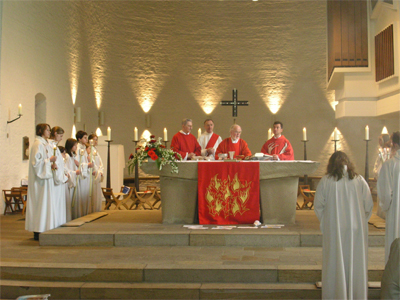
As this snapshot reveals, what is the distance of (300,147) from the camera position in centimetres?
1223

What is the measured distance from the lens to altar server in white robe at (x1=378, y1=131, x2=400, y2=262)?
3.83 m

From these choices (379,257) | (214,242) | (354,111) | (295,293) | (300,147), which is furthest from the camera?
(300,147)

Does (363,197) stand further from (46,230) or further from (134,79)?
(134,79)

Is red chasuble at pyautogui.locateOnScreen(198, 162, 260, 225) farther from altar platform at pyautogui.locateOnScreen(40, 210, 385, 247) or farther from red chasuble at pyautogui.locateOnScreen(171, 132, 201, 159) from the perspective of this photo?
red chasuble at pyautogui.locateOnScreen(171, 132, 201, 159)

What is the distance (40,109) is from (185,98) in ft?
15.1

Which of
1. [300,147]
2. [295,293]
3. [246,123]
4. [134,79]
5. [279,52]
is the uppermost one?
[279,52]

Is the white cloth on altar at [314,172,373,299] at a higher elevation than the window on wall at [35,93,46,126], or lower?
lower

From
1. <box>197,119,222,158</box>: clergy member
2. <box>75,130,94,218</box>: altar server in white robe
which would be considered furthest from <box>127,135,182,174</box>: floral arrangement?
<box>75,130,94,218</box>: altar server in white robe

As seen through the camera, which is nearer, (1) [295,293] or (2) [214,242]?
(1) [295,293]

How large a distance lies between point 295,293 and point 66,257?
8.74ft

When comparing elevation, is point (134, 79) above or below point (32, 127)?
above

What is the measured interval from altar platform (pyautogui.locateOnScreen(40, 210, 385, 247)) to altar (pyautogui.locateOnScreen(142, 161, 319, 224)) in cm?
30

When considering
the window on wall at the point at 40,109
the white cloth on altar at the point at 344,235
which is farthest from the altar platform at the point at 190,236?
→ the window on wall at the point at 40,109

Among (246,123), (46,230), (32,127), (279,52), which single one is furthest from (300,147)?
(46,230)
